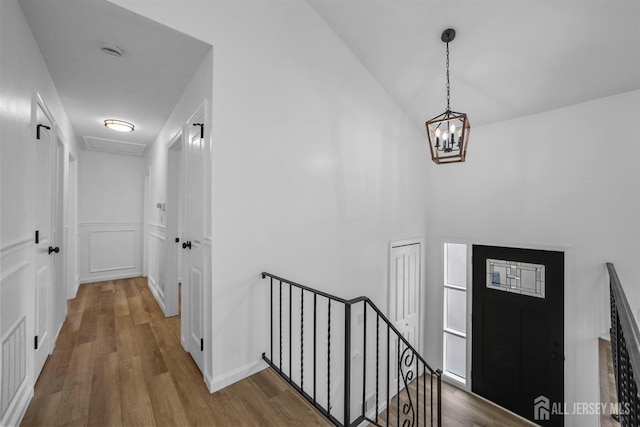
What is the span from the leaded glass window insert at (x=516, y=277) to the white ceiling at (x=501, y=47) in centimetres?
198

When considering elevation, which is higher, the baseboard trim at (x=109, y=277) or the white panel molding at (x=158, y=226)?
the white panel molding at (x=158, y=226)

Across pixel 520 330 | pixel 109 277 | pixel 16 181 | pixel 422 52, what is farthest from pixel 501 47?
pixel 109 277

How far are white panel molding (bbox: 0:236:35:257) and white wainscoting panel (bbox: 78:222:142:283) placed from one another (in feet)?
12.8

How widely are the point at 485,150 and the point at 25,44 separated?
15.6 feet

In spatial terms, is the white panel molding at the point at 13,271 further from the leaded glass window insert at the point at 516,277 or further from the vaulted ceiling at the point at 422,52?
the leaded glass window insert at the point at 516,277

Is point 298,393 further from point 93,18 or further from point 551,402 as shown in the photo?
point 551,402

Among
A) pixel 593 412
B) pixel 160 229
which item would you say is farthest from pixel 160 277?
pixel 593 412

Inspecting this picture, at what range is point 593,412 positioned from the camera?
10.0ft

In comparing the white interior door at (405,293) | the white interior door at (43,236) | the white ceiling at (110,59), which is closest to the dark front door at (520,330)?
the white interior door at (405,293)

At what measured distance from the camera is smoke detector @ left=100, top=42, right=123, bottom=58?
2064 millimetres

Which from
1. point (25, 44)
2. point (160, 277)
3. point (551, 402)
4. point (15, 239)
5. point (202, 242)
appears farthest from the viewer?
point (160, 277)

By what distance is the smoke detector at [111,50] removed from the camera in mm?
2064

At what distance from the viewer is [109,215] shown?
5281 millimetres

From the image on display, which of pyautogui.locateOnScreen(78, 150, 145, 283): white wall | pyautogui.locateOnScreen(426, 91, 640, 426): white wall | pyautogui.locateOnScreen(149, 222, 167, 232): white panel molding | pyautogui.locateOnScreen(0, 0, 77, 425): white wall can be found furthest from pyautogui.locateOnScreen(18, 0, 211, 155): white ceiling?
pyautogui.locateOnScreen(426, 91, 640, 426): white wall
